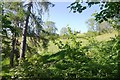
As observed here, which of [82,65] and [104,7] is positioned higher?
[104,7]

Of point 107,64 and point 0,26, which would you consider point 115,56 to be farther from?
point 0,26

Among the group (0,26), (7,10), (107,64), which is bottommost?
(107,64)

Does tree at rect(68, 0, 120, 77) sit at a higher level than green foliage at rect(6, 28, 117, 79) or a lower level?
higher

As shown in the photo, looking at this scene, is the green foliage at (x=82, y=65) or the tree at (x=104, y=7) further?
the green foliage at (x=82, y=65)

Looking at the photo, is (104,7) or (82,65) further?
(82,65)

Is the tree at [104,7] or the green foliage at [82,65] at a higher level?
the tree at [104,7]

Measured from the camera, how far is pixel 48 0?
808 inches

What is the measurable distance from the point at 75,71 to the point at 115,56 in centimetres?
200

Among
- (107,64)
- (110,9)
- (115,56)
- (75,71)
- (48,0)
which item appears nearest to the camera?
(110,9)

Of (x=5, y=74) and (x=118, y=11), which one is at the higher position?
(x=118, y=11)

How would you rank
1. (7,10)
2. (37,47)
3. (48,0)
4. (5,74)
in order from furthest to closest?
(37,47) → (48,0) → (7,10) → (5,74)

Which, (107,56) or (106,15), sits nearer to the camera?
(106,15)

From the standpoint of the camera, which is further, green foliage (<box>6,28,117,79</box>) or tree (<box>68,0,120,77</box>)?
green foliage (<box>6,28,117,79</box>)

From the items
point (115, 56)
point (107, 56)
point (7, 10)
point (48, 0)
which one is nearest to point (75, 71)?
point (107, 56)
